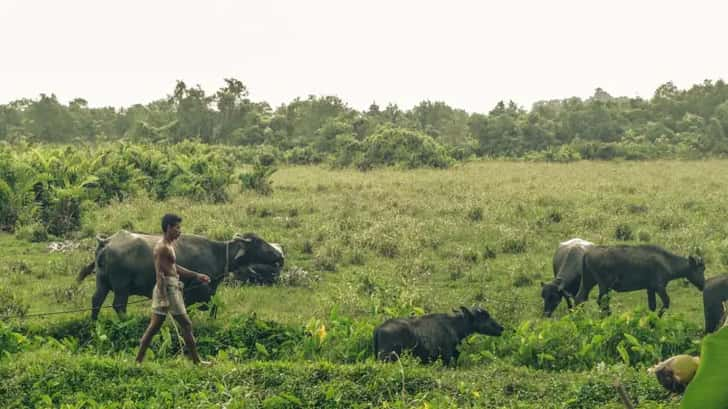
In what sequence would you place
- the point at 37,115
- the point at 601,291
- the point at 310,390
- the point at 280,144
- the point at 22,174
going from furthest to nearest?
the point at 37,115 < the point at 280,144 < the point at 22,174 < the point at 601,291 < the point at 310,390

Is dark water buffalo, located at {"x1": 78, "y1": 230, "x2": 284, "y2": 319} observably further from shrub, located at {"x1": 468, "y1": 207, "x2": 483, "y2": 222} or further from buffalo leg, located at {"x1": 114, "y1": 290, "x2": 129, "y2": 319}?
shrub, located at {"x1": 468, "y1": 207, "x2": 483, "y2": 222}

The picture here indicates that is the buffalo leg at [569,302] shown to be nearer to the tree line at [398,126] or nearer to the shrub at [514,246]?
the shrub at [514,246]

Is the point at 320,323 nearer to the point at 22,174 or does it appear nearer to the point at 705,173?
the point at 22,174

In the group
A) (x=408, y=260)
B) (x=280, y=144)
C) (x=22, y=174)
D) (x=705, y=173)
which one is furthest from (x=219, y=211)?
(x=280, y=144)

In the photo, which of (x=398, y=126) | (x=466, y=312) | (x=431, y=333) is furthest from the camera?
(x=398, y=126)

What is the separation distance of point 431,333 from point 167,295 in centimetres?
287

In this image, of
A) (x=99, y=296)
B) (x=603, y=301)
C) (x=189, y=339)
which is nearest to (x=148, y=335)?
(x=189, y=339)

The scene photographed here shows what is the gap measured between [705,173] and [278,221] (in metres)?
17.3

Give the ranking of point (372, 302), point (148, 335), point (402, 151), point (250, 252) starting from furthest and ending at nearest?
point (402, 151) < point (250, 252) < point (372, 302) < point (148, 335)

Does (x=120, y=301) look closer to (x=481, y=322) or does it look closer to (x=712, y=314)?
(x=481, y=322)

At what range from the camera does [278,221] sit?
1697 cm

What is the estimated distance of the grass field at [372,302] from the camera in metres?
6.98

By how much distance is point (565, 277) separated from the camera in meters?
10.9

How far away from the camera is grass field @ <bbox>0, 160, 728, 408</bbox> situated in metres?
6.98
